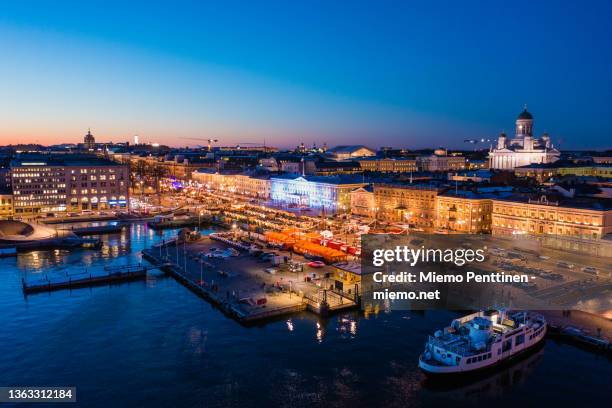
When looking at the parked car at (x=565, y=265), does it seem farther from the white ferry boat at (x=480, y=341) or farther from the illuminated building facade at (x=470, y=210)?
the illuminated building facade at (x=470, y=210)

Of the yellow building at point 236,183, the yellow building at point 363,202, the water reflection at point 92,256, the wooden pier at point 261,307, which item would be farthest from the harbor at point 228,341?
the yellow building at point 236,183

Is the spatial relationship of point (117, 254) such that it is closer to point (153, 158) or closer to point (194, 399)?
point (194, 399)

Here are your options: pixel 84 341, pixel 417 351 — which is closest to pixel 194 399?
pixel 84 341

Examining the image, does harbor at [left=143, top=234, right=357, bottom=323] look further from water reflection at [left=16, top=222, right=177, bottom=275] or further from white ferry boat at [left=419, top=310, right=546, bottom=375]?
white ferry boat at [left=419, top=310, right=546, bottom=375]

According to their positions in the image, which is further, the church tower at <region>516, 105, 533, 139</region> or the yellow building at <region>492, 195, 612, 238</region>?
the church tower at <region>516, 105, 533, 139</region>

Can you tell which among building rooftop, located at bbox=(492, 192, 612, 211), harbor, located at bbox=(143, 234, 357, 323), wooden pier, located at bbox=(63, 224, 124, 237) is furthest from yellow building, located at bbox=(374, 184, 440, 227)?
wooden pier, located at bbox=(63, 224, 124, 237)

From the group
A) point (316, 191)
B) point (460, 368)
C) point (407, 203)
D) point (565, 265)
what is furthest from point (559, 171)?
point (460, 368)

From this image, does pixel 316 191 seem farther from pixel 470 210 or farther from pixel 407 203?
pixel 470 210
